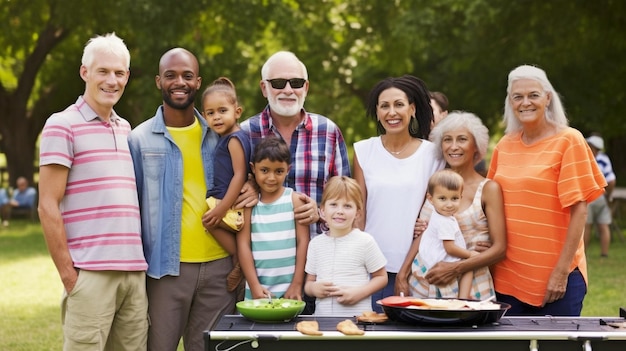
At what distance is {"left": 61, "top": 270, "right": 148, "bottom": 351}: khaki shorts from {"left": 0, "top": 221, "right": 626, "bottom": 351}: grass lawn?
11.6 ft

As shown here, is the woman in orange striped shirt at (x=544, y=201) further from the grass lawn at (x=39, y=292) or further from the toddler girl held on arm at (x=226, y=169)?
the grass lawn at (x=39, y=292)

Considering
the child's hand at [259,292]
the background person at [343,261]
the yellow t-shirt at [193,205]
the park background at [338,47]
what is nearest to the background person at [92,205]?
the yellow t-shirt at [193,205]

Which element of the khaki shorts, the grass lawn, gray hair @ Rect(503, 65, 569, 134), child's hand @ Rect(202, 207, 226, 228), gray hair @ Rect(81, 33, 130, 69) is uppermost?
gray hair @ Rect(81, 33, 130, 69)

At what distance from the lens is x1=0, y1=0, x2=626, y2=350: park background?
1662 centimetres

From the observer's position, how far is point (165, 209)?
447 cm

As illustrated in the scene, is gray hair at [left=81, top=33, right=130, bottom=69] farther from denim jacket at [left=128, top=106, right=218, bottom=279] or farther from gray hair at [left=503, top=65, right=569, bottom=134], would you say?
gray hair at [left=503, top=65, right=569, bottom=134]

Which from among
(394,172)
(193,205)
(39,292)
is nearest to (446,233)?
(394,172)

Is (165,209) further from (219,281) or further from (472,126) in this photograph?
(472,126)

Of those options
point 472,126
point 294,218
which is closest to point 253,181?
point 294,218

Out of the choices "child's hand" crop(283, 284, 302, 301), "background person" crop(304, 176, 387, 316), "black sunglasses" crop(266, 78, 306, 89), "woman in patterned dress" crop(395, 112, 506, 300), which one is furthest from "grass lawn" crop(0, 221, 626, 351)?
"woman in patterned dress" crop(395, 112, 506, 300)

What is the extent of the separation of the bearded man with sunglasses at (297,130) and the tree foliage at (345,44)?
12.2 m

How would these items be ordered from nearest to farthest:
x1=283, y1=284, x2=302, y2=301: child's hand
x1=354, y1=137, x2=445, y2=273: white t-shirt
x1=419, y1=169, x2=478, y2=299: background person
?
1. x1=419, y1=169, x2=478, y2=299: background person
2. x1=283, y1=284, x2=302, y2=301: child's hand
3. x1=354, y1=137, x2=445, y2=273: white t-shirt

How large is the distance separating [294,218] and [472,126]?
1.12 metres

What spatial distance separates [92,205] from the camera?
165 inches
